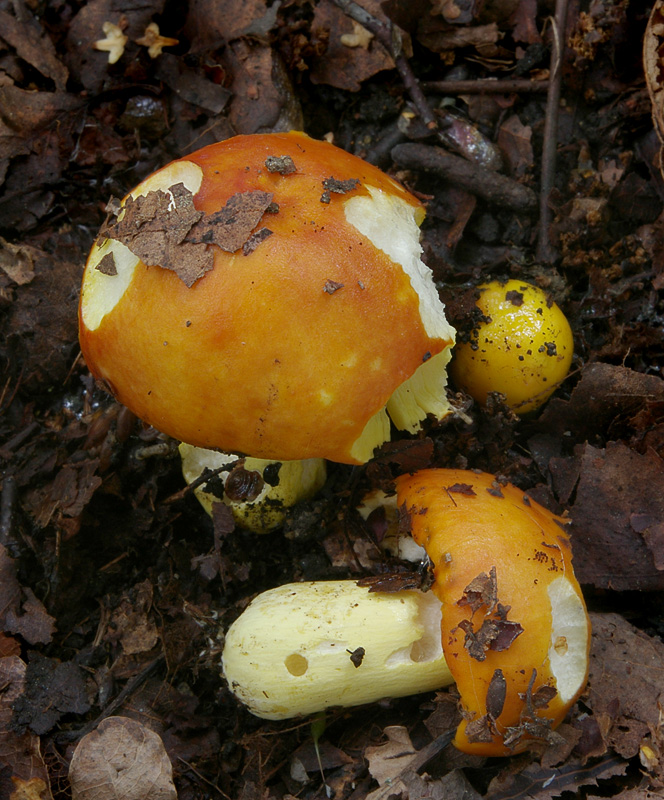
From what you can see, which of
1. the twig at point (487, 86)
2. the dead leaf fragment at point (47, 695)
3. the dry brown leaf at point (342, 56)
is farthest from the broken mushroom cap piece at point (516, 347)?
the dead leaf fragment at point (47, 695)

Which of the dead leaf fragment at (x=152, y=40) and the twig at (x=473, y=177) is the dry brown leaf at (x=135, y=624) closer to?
the twig at (x=473, y=177)

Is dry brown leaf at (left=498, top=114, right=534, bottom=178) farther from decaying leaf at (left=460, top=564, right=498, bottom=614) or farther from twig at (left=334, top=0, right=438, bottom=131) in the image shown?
decaying leaf at (left=460, top=564, right=498, bottom=614)

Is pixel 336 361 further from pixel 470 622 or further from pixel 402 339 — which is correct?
pixel 470 622

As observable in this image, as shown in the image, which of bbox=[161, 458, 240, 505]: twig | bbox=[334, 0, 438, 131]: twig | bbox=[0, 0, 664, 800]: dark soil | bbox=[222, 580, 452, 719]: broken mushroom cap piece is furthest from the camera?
bbox=[334, 0, 438, 131]: twig

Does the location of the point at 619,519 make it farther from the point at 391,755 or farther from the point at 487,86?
the point at 487,86

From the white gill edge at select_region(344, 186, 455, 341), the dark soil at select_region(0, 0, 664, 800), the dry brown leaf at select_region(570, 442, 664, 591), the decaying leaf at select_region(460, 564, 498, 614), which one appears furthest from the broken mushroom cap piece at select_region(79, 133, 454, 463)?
the dry brown leaf at select_region(570, 442, 664, 591)
